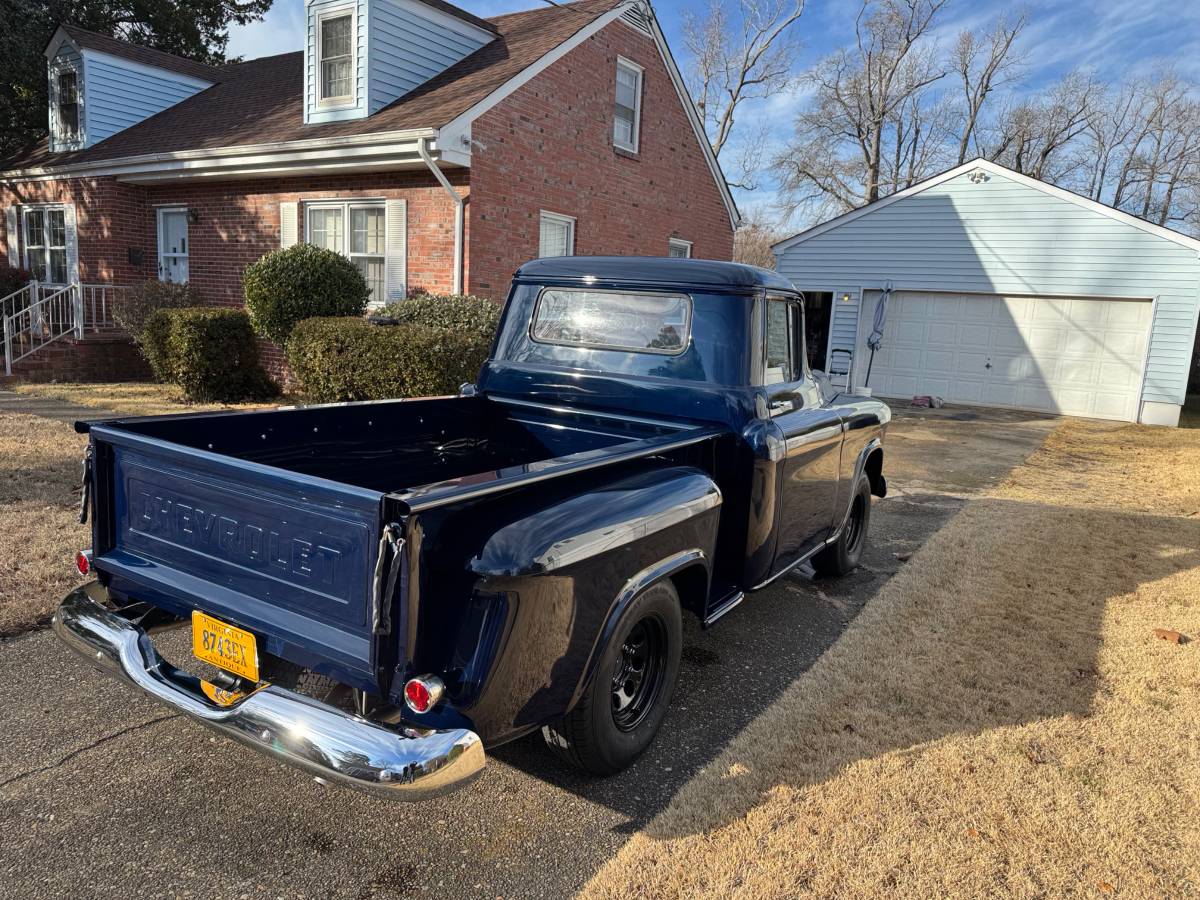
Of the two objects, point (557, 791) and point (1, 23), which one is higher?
point (1, 23)

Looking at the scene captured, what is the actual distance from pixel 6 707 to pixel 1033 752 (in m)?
4.15

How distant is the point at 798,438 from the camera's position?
3988 mm

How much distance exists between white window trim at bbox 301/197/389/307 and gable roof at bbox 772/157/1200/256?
931cm

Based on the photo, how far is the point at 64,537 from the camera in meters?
5.22

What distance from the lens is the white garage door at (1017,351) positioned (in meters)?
15.0

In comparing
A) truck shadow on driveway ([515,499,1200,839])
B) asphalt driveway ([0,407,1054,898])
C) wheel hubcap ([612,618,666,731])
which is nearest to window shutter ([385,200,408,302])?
truck shadow on driveway ([515,499,1200,839])

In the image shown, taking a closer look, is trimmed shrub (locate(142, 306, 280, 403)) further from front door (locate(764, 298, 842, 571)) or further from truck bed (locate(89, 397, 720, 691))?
front door (locate(764, 298, 842, 571))

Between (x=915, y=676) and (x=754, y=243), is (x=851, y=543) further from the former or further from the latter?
(x=754, y=243)

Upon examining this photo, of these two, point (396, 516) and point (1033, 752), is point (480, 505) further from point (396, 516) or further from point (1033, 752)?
point (1033, 752)

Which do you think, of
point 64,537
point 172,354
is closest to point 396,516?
point 64,537

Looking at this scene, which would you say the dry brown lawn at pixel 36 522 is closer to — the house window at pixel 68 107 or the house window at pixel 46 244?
the house window at pixel 46 244

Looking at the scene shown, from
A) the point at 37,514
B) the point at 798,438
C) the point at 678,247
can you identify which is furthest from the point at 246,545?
the point at 678,247

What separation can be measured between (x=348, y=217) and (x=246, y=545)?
10842mm

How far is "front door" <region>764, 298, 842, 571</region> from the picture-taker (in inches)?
157
